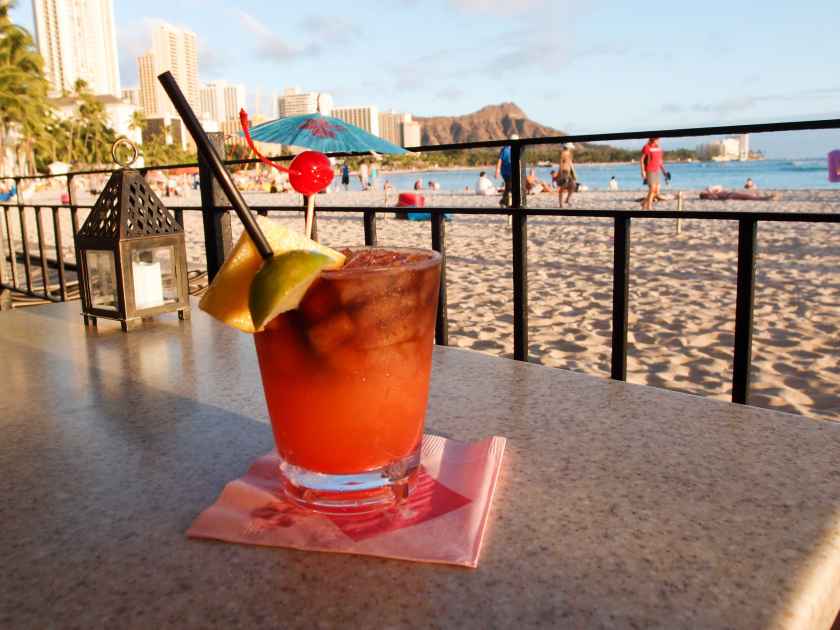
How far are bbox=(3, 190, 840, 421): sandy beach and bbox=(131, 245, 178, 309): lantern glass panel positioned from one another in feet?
8.33

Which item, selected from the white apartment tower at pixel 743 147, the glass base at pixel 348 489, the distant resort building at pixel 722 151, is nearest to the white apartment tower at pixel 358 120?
the glass base at pixel 348 489

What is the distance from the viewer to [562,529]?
1.67ft

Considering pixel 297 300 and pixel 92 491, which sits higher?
pixel 297 300

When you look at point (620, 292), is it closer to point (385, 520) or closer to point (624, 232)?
point (624, 232)

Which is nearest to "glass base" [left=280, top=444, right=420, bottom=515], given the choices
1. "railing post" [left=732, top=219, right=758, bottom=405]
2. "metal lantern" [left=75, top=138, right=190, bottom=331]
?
"railing post" [left=732, top=219, right=758, bottom=405]

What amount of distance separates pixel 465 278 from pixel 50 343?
5330 mm

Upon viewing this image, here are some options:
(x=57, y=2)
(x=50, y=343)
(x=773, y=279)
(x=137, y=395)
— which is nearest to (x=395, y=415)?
(x=137, y=395)

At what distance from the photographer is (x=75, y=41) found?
327 ft

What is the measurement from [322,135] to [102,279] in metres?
0.62

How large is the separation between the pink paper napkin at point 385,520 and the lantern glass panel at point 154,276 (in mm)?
804

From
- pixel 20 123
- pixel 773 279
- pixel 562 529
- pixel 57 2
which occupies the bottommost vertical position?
pixel 773 279

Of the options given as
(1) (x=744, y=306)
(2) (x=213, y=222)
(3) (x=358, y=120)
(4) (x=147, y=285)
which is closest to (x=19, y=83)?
(2) (x=213, y=222)

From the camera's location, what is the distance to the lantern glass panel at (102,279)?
130cm

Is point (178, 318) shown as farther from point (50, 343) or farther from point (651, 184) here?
point (651, 184)
